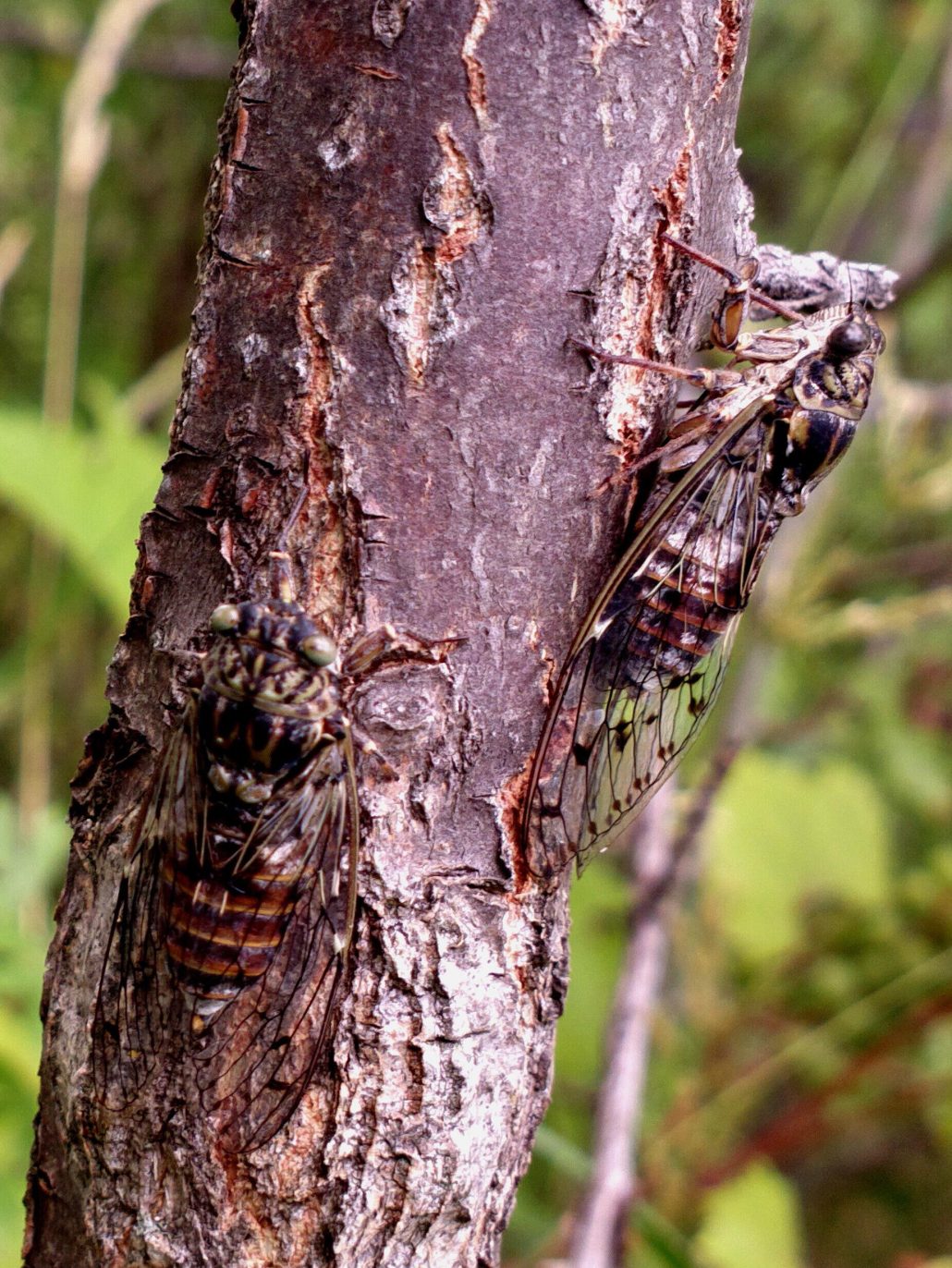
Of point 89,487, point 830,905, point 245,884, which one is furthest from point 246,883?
point 830,905

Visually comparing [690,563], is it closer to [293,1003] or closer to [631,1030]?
[293,1003]

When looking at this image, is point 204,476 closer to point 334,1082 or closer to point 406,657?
point 406,657

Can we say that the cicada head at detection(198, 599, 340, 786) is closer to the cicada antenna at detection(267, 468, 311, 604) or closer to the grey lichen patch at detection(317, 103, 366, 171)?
the cicada antenna at detection(267, 468, 311, 604)

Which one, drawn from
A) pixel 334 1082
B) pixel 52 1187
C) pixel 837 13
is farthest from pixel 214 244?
pixel 837 13

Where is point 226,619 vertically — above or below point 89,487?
below

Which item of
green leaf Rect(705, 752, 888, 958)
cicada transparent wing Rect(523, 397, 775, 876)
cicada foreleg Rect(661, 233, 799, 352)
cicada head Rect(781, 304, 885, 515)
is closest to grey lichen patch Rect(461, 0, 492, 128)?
cicada foreleg Rect(661, 233, 799, 352)

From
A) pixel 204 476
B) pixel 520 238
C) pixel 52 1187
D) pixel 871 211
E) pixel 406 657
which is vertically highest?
pixel 871 211
